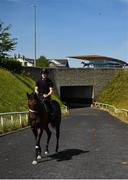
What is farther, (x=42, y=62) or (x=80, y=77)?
(x=42, y=62)

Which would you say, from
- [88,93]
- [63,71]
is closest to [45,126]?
[63,71]

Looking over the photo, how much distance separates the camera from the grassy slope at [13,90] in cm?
5031

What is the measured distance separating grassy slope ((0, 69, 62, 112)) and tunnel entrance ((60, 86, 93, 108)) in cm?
1789

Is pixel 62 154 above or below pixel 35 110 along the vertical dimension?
below

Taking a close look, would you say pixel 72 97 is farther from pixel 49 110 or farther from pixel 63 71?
pixel 49 110

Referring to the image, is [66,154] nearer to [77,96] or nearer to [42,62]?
[77,96]

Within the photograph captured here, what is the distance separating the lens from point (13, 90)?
58156 mm

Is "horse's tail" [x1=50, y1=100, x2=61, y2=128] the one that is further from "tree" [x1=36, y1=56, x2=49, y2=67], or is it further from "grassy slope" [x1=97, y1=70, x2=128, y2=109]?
"tree" [x1=36, y1=56, x2=49, y2=67]

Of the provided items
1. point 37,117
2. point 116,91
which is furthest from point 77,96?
point 37,117

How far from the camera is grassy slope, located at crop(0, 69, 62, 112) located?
1981 inches

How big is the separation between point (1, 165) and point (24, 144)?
469 cm

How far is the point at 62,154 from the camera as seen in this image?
13406mm

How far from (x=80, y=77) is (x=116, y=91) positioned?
7011 millimetres

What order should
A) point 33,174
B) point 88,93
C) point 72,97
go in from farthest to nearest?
point 72,97 → point 88,93 → point 33,174
